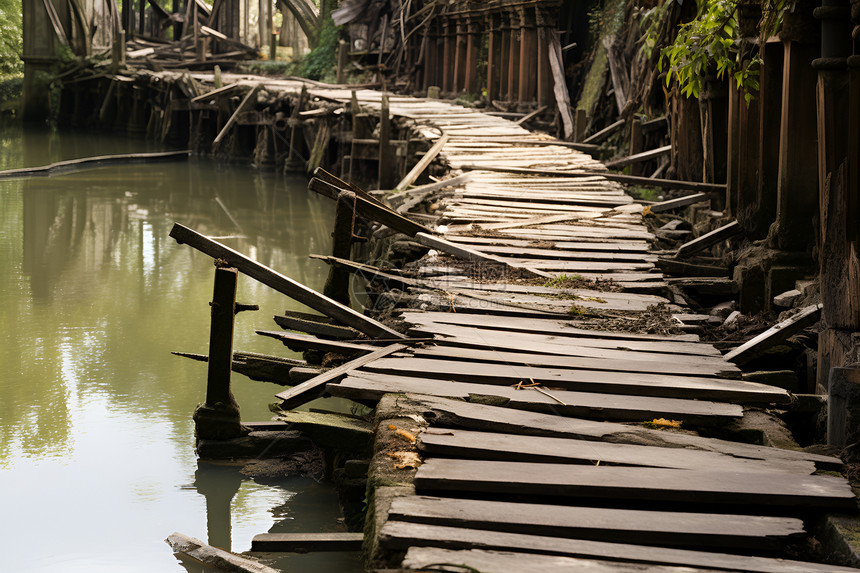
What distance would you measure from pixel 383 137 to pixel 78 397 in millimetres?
8320

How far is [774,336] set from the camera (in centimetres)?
520

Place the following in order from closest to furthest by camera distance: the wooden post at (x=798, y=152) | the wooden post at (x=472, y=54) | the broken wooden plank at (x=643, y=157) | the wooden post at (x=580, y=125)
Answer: the wooden post at (x=798, y=152)
the broken wooden plank at (x=643, y=157)
the wooden post at (x=580, y=125)
the wooden post at (x=472, y=54)

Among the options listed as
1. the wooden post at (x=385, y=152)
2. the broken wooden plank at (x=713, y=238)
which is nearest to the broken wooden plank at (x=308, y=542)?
the broken wooden plank at (x=713, y=238)

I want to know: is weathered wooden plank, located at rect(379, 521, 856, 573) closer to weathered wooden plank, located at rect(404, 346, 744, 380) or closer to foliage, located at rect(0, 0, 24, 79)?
weathered wooden plank, located at rect(404, 346, 744, 380)

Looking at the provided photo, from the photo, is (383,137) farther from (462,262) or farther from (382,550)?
(382,550)

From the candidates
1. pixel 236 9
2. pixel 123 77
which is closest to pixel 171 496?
pixel 123 77

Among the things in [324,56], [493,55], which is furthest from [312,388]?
[324,56]

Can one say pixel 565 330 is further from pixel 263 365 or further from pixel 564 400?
pixel 263 365

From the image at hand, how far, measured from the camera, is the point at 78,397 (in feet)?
25.1

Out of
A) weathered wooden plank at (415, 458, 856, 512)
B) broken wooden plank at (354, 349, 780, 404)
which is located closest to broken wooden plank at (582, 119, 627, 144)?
broken wooden plank at (354, 349, 780, 404)

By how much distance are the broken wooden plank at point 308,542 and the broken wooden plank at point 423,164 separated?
20.2 feet

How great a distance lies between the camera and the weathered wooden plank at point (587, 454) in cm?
368

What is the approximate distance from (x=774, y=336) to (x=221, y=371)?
122 inches

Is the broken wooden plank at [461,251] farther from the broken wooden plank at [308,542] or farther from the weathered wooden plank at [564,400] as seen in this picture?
the broken wooden plank at [308,542]
